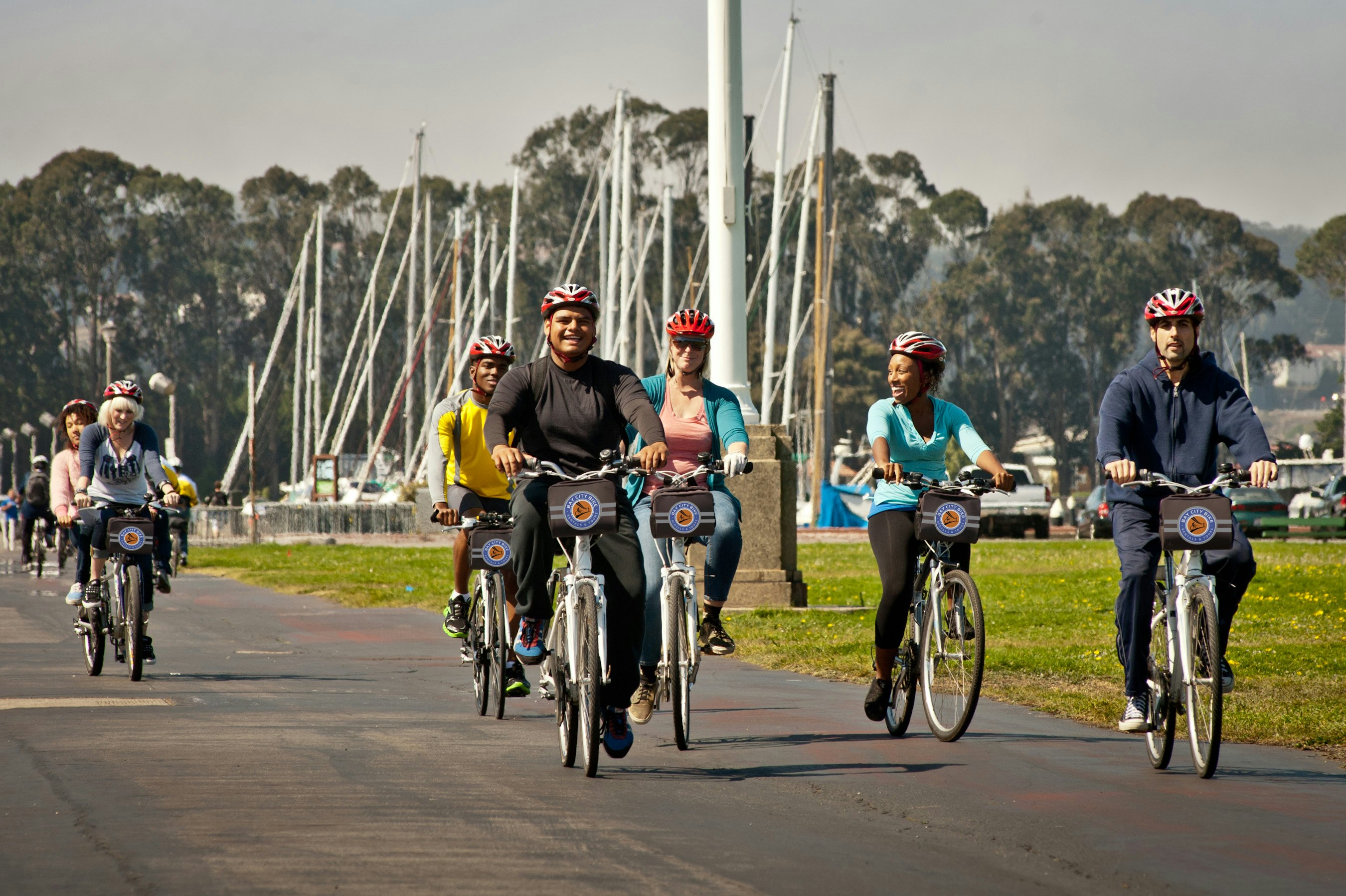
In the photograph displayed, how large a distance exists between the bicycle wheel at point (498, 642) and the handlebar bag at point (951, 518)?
2.14m

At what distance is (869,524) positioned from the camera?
791cm

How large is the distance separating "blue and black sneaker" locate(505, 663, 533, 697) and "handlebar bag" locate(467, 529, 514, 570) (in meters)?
0.48

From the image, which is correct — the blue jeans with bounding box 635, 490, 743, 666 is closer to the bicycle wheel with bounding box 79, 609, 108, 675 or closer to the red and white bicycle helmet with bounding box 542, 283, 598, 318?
the red and white bicycle helmet with bounding box 542, 283, 598, 318

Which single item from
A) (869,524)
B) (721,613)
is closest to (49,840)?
(869,524)

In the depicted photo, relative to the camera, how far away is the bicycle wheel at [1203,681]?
6320mm

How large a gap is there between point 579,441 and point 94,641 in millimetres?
5031

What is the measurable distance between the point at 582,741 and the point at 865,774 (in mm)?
1066

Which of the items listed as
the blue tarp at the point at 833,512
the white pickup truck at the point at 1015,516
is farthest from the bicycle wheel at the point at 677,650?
the blue tarp at the point at 833,512

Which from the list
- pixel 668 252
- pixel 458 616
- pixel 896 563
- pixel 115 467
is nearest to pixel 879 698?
pixel 896 563

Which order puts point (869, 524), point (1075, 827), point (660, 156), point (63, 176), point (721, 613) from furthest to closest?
point (63, 176) → point (660, 156) → point (721, 613) → point (869, 524) → point (1075, 827)

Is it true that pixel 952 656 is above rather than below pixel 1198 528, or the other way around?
below

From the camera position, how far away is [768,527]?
14406 mm

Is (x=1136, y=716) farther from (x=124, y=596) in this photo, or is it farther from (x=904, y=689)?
(x=124, y=596)

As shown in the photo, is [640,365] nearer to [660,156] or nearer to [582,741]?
[660,156]
